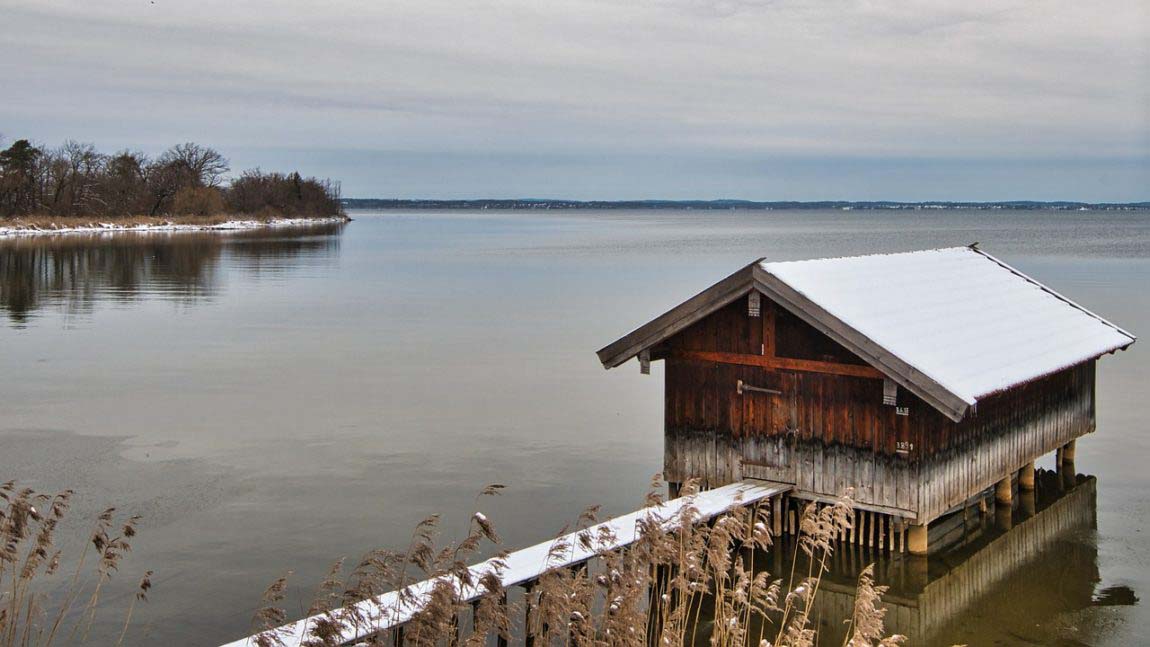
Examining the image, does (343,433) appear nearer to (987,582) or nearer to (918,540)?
(918,540)

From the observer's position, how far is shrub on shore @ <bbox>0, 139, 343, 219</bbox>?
10931cm

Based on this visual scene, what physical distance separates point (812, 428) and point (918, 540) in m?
2.10

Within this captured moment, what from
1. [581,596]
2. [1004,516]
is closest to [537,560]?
[581,596]

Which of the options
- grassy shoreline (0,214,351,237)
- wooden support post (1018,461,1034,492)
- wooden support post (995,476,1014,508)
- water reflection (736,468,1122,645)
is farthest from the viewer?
grassy shoreline (0,214,351,237)

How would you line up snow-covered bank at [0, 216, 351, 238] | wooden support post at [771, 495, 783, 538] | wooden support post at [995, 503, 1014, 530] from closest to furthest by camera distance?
wooden support post at [771, 495, 783, 538] → wooden support post at [995, 503, 1014, 530] → snow-covered bank at [0, 216, 351, 238]

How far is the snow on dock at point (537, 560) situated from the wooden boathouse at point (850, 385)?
0.84 m

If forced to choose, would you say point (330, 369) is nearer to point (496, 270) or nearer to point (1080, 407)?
point (1080, 407)

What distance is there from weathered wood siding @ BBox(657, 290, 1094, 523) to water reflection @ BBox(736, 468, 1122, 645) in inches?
36.4

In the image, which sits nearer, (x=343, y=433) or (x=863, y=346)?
(x=863, y=346)

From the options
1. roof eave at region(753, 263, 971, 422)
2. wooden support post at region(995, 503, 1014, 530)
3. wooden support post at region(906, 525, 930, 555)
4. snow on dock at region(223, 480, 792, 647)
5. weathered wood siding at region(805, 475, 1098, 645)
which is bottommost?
weathered wood siding at region(805, 475, 1098, 645)

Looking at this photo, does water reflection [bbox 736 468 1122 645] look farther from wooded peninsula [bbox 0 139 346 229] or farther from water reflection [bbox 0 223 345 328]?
wooded peninsula [bbox 0 139 346 229]

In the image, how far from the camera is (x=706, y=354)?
16.1 meters

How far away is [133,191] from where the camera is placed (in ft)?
414

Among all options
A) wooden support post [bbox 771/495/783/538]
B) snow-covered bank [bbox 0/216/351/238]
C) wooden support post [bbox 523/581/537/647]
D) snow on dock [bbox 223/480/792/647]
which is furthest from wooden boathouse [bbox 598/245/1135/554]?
snow-covered bank [bbox 0/216/351/238]
